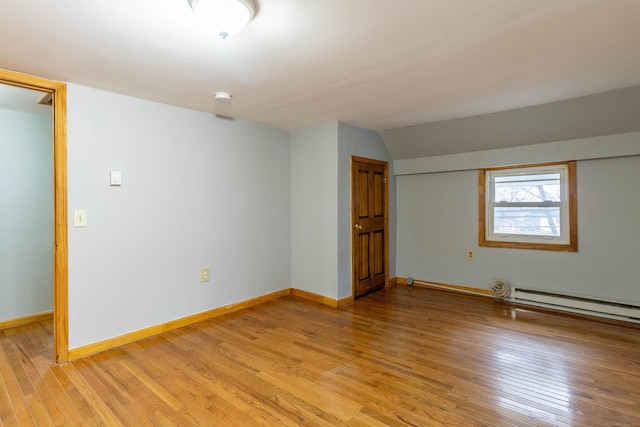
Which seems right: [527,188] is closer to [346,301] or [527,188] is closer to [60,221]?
[346,301]

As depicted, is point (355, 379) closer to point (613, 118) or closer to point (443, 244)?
point (443, 244)

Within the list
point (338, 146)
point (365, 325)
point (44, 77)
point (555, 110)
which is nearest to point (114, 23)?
point (44, 77)

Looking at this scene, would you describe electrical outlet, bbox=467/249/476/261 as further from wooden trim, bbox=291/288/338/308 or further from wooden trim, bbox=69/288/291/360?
wooden trim, bbox=69/288/291/360

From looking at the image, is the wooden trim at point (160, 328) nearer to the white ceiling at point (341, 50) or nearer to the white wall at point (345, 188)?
the white wall at point (345, 188)

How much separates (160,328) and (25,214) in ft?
6.07

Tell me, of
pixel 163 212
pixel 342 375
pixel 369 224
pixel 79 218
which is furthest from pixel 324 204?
pixel 79 218

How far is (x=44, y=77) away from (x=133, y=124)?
0.64 meters

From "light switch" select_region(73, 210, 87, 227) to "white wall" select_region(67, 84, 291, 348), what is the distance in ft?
0.10

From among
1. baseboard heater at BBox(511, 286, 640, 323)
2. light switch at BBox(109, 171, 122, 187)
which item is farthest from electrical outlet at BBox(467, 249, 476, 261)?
light switch at BBox(109, 171, 122, 187)

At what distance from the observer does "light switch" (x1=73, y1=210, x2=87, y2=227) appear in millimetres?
2537

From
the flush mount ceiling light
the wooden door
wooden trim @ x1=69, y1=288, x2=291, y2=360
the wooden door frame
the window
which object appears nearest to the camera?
the flush mount ceiling light

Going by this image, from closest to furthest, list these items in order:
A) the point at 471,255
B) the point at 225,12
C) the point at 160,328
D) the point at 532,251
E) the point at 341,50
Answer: the point at 225,12 → the point at 341,50 → the point at 160,328 → the point at 532,251 → the point at 471,255

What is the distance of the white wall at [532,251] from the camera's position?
334 centimetres

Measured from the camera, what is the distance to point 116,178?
274 centimetres
